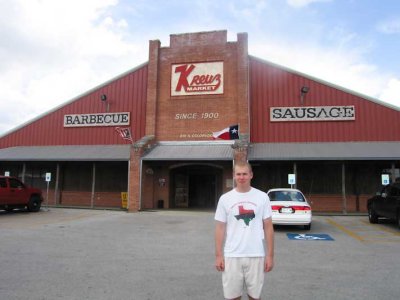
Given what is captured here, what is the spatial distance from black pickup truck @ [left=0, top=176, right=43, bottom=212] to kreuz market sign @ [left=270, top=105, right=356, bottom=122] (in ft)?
46.3

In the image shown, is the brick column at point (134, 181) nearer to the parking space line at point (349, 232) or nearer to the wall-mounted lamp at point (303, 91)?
the wall-mounted lamp at point (303, 91)

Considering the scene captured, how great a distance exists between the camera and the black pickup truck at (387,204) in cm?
1366

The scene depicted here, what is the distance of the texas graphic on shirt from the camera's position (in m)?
3.91

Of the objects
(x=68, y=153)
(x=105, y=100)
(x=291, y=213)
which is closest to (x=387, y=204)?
(x=291, y=213)

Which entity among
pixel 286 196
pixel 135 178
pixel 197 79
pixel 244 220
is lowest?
pixel 244 220

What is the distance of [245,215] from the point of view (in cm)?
391

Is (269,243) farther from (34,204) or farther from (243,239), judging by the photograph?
(34,204)

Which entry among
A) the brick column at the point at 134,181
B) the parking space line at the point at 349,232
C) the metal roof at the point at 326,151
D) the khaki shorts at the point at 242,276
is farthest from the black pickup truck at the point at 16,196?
the khaki shorts at the point at 242,276

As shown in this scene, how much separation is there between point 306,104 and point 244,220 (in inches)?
809

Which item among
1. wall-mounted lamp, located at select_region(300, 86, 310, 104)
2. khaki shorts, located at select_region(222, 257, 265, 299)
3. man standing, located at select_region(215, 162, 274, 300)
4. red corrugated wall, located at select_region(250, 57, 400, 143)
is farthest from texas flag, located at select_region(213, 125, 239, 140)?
khaki shorts, located at select_region(222, 257, 265, 299)

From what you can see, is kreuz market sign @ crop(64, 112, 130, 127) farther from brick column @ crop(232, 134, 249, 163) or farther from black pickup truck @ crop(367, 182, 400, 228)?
black pickup truck @ crop(367, 182, 400, 228)

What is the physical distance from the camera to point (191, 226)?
582 inches

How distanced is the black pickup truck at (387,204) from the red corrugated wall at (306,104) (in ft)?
23.8

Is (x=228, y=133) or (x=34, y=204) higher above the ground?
(x=228, y=133)
